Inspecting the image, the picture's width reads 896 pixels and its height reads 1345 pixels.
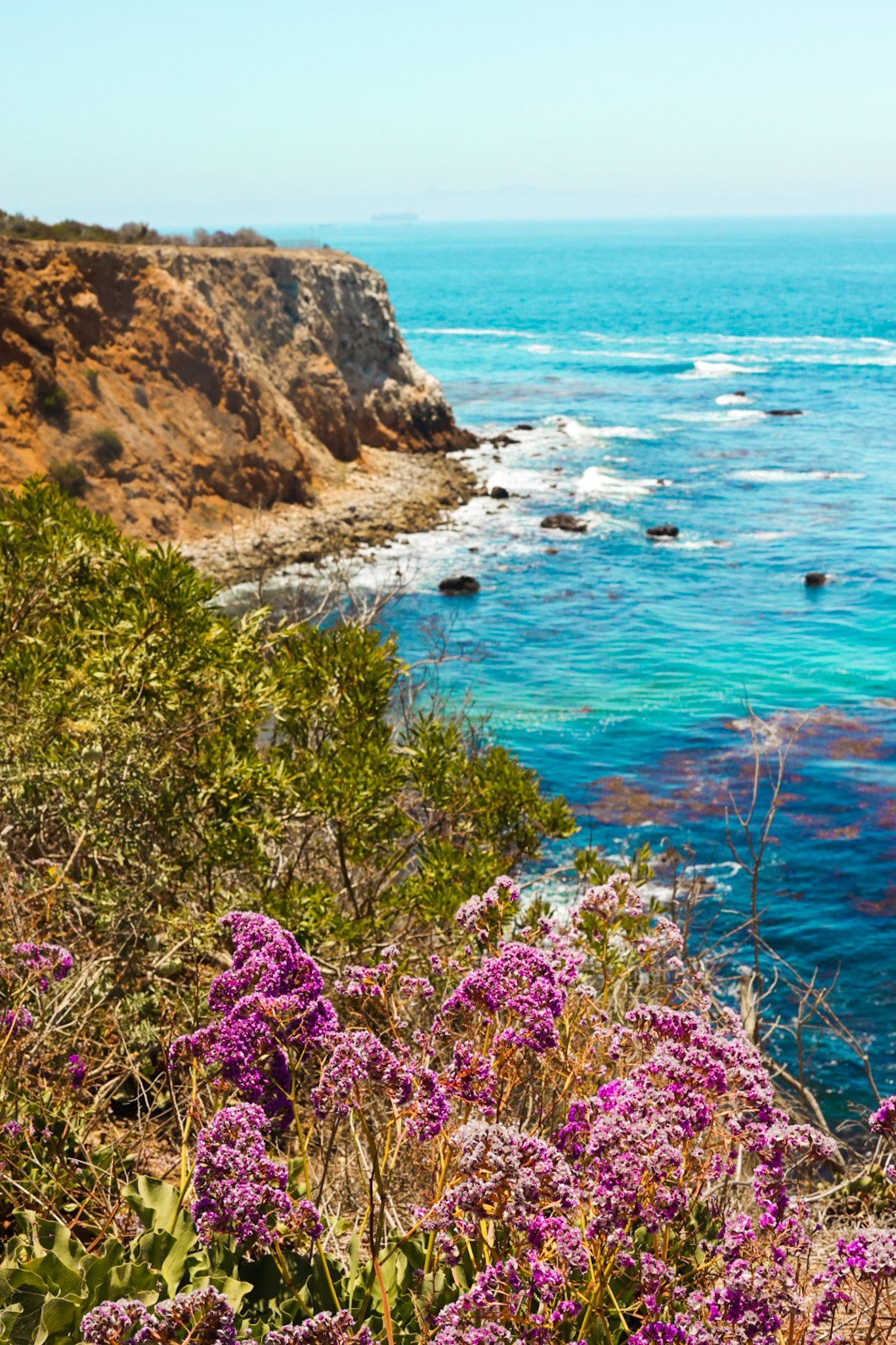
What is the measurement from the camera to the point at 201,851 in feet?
25.4

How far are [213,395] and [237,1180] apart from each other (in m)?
45.7

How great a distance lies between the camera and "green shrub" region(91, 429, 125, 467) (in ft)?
130

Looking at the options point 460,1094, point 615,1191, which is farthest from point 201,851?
point 615,1191

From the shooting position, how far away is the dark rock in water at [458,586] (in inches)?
1550

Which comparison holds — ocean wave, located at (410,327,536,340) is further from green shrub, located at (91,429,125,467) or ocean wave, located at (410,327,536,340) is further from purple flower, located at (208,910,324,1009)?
purple flower, located at (208,910,324,1009)

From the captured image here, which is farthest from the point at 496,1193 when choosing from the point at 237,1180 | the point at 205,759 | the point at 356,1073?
the point at 205,759

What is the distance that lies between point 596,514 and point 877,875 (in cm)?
2986

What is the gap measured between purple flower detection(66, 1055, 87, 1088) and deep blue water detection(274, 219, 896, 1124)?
12.7 meters

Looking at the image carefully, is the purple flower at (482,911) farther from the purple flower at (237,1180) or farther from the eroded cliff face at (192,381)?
the eroded cliff face at (192,381)

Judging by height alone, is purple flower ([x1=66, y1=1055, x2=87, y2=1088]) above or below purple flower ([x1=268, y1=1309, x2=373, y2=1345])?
below

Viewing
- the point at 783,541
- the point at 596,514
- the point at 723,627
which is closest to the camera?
the point at 723,627

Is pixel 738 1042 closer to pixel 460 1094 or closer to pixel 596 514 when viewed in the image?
pixel 460 1094

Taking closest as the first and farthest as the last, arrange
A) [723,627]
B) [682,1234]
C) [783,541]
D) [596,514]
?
[682,1234], [723,627], [783,541], [596,514]

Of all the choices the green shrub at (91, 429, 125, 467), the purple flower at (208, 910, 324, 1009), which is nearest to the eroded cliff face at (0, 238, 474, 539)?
the green shrub at (91, 429, 125, 467)
